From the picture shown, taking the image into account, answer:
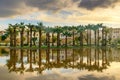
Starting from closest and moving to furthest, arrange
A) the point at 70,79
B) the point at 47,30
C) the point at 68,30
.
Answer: the point at 70,79
the point at 47,30
the point at 68,30

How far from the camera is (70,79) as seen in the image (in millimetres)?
22688

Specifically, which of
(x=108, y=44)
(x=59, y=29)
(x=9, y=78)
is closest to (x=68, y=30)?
(x=59, y=29)

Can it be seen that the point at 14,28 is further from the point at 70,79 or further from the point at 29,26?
the point at 70,79

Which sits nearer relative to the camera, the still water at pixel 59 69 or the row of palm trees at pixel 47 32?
the still water at pixel 59 69

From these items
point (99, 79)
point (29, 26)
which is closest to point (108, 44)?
point (29, 26)

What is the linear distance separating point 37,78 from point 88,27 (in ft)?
371

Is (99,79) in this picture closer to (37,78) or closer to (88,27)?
(37,78)

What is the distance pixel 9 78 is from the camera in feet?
76.9

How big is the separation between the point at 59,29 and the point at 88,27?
16126 millimetres

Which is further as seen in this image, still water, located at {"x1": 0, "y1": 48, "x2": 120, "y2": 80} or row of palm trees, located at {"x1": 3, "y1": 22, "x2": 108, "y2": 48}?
row of palm trees, located at {"x1": 3, "y1": 22, "x2": 108, "y2": 48}

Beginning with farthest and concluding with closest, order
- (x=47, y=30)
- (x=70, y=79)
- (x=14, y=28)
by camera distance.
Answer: (x=47, y=30)
(x=14, y=28)
(x=70, y=79)

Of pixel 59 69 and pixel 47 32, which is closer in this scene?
pixel 59 69

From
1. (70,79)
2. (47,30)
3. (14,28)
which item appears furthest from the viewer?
(47,30)

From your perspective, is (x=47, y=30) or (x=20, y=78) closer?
(x=20, y=78)
